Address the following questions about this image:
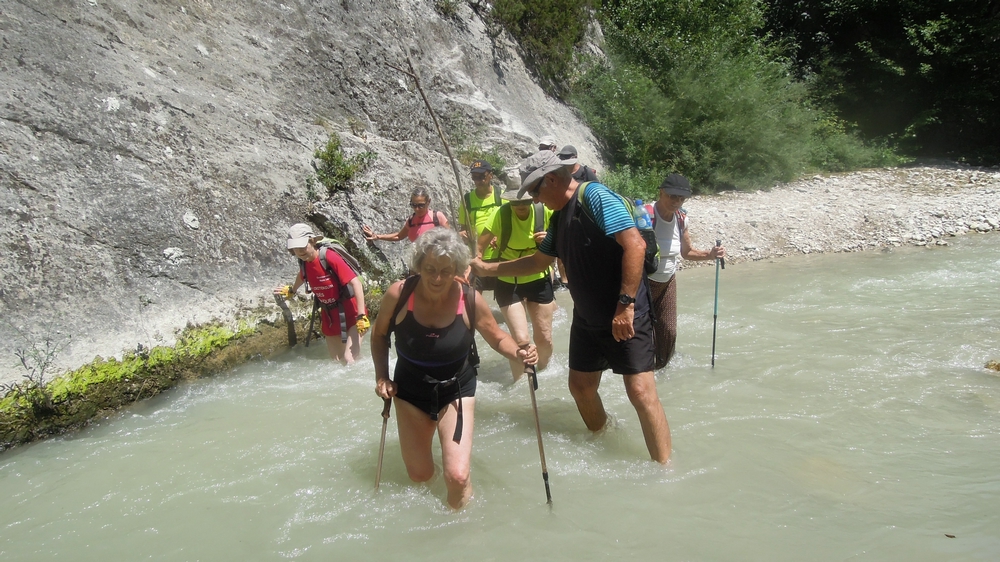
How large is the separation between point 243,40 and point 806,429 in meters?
9.50

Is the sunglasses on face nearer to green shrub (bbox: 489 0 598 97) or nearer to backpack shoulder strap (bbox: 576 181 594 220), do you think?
backpack shoulder strap (bbox: 576 181 594 220)

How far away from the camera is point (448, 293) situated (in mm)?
3979

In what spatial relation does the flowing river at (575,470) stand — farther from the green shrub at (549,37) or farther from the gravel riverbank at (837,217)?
the green shrub at (549,37)

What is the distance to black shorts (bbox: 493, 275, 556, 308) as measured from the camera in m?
5.96

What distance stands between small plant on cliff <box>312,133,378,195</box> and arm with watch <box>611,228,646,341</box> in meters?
6.12

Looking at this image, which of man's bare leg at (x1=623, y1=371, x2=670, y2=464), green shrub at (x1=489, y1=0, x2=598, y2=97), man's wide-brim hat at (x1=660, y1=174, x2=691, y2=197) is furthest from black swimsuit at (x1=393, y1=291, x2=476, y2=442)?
green shrub at (x1=489, y1=0, x2=598, y2=97)

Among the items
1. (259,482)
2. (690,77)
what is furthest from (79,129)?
(690,77)

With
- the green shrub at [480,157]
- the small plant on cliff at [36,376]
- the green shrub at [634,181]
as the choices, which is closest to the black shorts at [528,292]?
the small plant on cliff at [36,376]

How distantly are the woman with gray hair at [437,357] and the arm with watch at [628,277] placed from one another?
0.54 meters

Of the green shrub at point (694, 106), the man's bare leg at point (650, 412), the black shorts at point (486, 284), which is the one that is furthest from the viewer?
the green shrub at point (694, 106)

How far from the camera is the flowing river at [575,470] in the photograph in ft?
12.3

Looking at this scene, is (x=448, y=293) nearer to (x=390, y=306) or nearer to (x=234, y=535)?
(x=390, y=306)

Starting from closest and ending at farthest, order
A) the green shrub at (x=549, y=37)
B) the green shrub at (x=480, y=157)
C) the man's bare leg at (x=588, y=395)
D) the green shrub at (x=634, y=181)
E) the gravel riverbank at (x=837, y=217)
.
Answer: the man's bare leg at (x=588, y=395) < the green shrub at (x=480, y=157) < the gravel riverbank at (x=837, y=217) < the green shrub at (x=634, y=181) < the green shrub at (x=549, y=37)

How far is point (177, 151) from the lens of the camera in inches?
312
